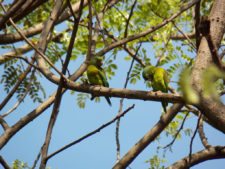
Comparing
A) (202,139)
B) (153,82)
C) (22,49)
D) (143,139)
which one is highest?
(22,49)

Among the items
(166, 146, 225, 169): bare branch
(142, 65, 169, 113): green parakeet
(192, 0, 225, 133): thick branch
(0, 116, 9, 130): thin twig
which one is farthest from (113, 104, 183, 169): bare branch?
(0, 116, 9, 130): thin twig

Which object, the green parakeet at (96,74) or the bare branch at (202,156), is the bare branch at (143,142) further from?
the green parakeet at (96,74)

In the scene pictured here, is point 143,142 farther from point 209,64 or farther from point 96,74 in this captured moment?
point 96,74

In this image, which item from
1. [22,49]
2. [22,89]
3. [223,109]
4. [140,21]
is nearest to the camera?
[223,109]

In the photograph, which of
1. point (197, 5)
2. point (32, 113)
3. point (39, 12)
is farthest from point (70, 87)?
point (39, 12)

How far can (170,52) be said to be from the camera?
16.5ft

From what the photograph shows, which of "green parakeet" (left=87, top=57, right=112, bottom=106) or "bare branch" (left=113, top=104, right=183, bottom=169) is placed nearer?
"bare branch" (left=113, top=104, right=183, bottom=169)

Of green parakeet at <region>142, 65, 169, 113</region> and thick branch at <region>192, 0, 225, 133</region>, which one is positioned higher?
green parakeet at <region>142, 65, 169, 113</region>

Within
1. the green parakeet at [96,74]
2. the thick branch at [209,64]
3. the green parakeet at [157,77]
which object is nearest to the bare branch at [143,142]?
the green parakeet at [157,77]

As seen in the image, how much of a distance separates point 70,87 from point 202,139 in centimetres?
168

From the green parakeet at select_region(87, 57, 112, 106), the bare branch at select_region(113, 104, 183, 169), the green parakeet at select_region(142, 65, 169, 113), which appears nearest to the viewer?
the bare branch at select_region(113, 104, 183, 169)

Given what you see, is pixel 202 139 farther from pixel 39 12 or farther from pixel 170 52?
pixel 39 12

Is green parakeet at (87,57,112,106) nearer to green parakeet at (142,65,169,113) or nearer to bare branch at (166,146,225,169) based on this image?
green parakeet at (142,65,169,113)

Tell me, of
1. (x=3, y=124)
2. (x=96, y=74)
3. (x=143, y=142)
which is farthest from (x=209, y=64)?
(x=96, y=74)
